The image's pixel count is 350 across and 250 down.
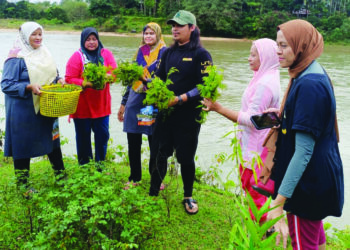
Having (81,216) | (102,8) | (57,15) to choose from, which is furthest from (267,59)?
(57,15)

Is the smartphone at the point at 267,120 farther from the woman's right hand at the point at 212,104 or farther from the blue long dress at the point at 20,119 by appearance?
the blue long dress at the point at 20,119

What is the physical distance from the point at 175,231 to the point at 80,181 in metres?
A: 0.95

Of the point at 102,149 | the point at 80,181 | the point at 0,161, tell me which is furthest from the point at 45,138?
the point at 0,161

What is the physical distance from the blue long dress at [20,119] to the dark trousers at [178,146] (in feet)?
3.52

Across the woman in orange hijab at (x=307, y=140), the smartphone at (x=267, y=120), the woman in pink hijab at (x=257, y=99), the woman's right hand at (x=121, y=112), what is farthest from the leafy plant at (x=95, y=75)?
the woman in orange hijab at (x=307, y=140)

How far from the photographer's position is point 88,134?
3568mm

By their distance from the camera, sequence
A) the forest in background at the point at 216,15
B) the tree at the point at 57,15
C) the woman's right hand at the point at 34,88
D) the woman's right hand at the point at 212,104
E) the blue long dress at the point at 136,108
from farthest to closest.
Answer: the tree at the point at 57,15, the forest in background at the point at 216,15, the blue long dress at the point at 136,108, the woman's right hand at the point at 34,88, the woman's right hand at the point at 212,104

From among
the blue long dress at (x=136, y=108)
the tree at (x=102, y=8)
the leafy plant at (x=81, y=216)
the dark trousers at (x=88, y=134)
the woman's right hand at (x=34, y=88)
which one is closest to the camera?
the leafy plant at (x=81, y=216)

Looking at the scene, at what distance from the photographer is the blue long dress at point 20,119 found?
291cm

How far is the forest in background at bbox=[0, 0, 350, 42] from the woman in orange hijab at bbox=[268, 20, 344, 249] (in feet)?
139

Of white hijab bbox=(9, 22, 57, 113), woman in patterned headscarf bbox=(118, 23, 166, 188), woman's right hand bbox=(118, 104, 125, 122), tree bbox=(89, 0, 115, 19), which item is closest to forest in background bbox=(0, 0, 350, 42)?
tree bbox=(89, 0, 115, 19)

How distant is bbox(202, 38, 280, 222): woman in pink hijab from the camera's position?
2230 millimetres

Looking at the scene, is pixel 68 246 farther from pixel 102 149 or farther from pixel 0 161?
pixel 0 161

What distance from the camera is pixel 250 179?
2467 mm
